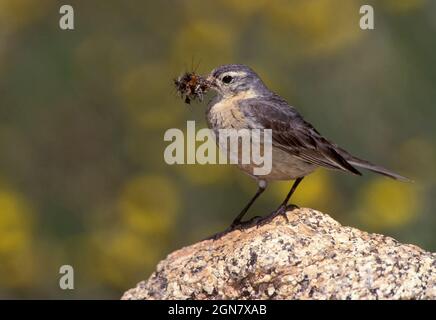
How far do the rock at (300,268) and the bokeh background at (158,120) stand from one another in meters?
2.51

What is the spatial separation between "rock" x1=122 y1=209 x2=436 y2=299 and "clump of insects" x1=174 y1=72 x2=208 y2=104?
1.80 m

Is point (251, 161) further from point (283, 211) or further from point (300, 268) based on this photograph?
point (300, 268)

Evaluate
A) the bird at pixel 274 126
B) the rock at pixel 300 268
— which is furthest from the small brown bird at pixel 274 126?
the rock at pixel 300 268

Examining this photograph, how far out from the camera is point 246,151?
22.1ft

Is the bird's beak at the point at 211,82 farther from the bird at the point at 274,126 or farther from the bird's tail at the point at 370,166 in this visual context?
the bird's tail at the point at 370,166

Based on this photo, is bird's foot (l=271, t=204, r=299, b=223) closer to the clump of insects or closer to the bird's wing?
the bird's wing

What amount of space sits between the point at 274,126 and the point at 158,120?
10.8 feet

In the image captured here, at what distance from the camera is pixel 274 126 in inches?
280

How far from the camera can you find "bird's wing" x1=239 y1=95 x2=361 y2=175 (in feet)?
23.1

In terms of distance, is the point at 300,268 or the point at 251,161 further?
the point at 251,161

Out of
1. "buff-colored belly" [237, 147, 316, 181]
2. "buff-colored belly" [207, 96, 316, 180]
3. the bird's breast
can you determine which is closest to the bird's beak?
the bird's breast

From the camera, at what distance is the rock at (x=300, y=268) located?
16.8ft

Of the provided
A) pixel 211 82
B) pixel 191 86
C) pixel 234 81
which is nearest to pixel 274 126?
pixel 234 81

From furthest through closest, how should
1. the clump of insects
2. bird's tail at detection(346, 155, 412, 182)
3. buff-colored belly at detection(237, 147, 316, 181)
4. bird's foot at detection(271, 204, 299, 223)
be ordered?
the clump of insects → bird's tail at detection(346, 155, 412, 182) → buff-colored belly at detection(237, 147, 316, 181) → bird's foot at detection(271, 204, 299, 223)
